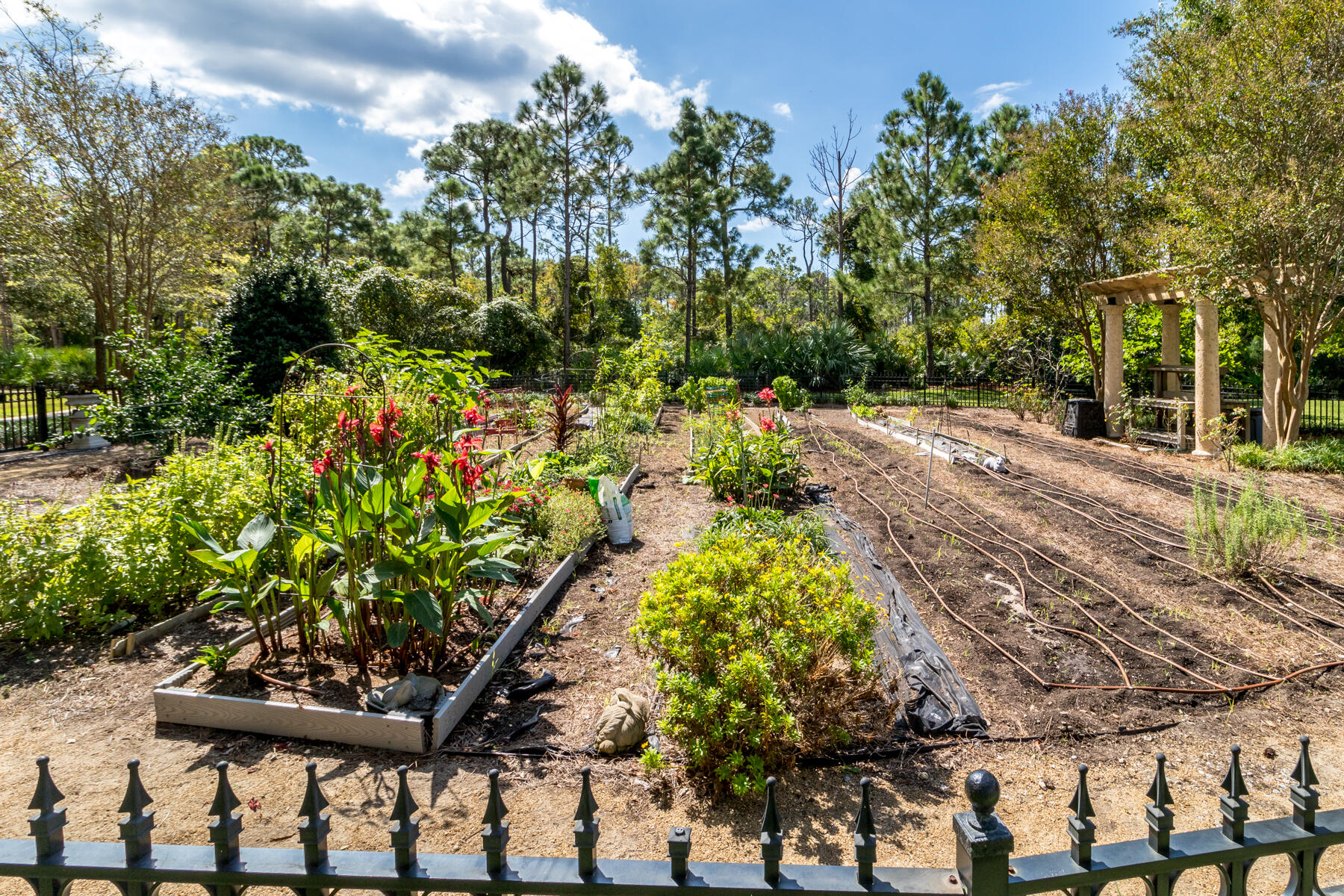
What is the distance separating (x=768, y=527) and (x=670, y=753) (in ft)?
7.90

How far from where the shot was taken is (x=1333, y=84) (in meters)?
8.17

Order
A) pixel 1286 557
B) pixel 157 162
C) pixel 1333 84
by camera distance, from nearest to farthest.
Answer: pixel 1286 557, pixel 1333 84, pixel 157 162

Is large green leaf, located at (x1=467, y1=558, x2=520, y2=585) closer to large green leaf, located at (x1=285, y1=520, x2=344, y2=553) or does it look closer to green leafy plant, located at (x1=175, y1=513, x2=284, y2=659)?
large green leaf, located at (x1=285, y1=520, x2=344, y2=553)

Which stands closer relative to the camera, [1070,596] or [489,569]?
[489,569]

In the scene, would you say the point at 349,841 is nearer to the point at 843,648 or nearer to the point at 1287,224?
the point at 843,648

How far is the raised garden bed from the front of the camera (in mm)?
2961

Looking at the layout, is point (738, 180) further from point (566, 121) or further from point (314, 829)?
point (314, 829)

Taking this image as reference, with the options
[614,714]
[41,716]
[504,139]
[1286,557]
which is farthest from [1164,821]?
[504,139]

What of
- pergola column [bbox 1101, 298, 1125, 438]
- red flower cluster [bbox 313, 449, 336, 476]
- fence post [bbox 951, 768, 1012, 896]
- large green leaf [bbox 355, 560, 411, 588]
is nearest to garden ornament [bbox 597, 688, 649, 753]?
large green leaf [bbox 355, 560, 411, 588]

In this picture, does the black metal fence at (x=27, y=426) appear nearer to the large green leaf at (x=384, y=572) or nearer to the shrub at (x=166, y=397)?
the shrub at (x=166, y=397)

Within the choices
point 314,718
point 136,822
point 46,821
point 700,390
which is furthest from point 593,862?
point 700,390

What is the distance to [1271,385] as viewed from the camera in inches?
389

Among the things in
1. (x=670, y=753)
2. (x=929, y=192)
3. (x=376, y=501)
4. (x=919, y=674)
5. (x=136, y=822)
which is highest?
(x=929, y=192)

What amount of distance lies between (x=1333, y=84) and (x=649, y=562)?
396 inches
